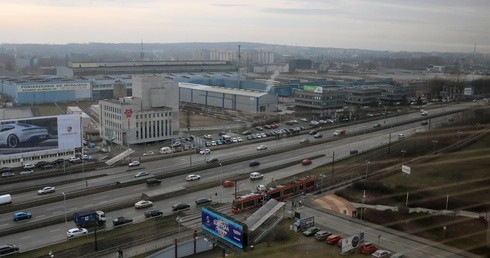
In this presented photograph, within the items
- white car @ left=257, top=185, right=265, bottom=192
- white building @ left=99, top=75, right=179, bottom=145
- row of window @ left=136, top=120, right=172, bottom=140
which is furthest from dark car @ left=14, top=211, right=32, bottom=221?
row of window @ left=136, top=120, right=172, bottom=140

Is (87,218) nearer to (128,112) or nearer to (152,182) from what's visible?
(152,182)

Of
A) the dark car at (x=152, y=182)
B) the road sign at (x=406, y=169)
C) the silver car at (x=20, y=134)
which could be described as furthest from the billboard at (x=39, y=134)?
the road sign at (x=406, y=169)

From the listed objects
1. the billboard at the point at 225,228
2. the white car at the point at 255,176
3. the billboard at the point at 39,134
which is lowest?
the white car at the point at 255,176

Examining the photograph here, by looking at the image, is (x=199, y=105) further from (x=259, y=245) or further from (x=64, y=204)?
(x=259, y=245)

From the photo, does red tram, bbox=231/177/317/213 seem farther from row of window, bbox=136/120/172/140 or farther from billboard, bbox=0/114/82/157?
row of window, bbox=136/120/172/140

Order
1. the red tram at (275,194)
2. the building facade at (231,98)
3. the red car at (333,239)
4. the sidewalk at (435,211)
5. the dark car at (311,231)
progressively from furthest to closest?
the building facade at (231,98)
the red tram at (275,194)
the dark car at (311,231)
the red car at (333,239)
the sidewalk at (435,211)

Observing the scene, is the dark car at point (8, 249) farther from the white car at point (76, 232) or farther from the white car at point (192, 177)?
the white car at point (192, 177)
